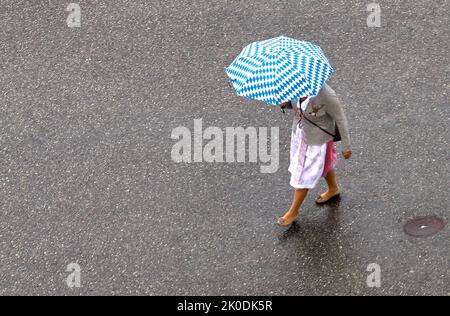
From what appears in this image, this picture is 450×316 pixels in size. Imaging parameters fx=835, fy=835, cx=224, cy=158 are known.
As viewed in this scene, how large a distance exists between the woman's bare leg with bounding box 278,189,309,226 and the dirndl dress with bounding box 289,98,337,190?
3.2 inches

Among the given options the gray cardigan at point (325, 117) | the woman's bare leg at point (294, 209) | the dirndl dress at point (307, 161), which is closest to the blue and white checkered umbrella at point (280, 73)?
the gray cardigan at point (325, 117)

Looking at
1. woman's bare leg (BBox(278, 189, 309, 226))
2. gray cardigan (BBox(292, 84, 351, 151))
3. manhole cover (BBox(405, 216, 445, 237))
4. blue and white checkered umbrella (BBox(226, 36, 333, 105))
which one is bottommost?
manhole cover (BBox(405, 216, 445, 237))

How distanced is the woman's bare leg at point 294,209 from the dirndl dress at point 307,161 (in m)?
0.08

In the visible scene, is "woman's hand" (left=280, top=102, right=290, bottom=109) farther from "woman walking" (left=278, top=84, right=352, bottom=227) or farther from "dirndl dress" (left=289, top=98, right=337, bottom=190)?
"dirndl dress" (left=289, top=98, right=337, bottom=190)

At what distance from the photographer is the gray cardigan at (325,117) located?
597 cm

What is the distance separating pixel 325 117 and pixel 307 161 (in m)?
0.42

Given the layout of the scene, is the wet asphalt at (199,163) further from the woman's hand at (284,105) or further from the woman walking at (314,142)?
the woman's hand at (284,105)

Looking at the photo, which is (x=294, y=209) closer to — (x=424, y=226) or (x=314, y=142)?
(x=314, y=142)

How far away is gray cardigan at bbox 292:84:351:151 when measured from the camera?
597 centimetres

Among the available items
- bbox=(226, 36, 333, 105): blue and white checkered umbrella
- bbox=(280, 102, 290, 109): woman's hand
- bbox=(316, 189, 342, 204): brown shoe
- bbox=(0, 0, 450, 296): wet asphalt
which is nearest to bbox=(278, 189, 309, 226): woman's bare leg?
bbox=(0, 0, 450, 296): wet asphalt

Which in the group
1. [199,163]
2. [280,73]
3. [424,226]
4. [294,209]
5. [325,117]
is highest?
[280,73]

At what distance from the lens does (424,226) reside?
21.5ft

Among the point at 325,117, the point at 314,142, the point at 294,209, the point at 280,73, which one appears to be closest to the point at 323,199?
the point at 294,209

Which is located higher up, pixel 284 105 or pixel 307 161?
pixel 284 105
